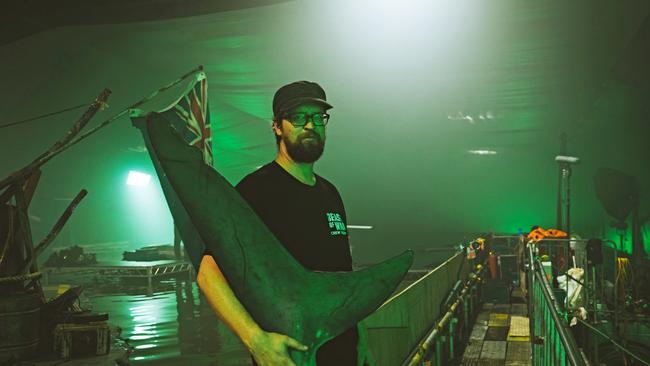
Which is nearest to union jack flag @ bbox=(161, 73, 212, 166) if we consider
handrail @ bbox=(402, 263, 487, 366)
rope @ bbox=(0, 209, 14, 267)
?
rope @ bbox=(0, 209, 14, 267)

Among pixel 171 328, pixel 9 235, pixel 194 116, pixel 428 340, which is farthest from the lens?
pixel 171 328

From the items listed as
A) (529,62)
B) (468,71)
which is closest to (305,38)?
(468,71)

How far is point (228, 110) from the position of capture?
18.9 meters

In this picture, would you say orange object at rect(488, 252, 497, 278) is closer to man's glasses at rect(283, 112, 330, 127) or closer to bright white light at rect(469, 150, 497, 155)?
man's glasses at rect(283, 112, 330, 127)

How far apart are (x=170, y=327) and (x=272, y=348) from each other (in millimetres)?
12449

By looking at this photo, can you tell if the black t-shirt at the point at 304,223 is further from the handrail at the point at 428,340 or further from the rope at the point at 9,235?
the rope at the point at 9,235

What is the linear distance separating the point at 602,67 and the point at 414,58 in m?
5.31

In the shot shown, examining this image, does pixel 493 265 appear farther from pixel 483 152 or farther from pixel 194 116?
pixel 483 152

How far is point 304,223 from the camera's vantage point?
182 cm

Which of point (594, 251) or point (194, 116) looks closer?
point (194, 116)

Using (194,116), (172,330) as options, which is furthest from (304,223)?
(172,330)

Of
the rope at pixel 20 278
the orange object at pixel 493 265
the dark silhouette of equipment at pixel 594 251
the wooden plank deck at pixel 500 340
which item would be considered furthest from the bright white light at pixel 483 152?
the rope at pixel 20 278

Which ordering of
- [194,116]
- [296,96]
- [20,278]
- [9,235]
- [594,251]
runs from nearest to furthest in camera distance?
[296,96] → [194,116] → [20,278] → [9,235] → [594,251]

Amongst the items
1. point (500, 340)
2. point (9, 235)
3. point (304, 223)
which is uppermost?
point (304, 223)
